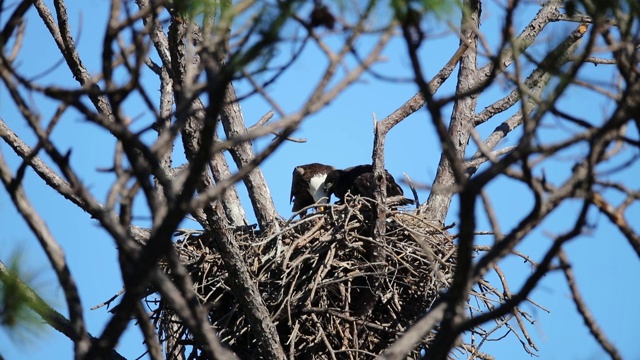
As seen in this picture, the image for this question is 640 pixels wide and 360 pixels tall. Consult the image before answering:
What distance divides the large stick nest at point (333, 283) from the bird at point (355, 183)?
1.31 ft

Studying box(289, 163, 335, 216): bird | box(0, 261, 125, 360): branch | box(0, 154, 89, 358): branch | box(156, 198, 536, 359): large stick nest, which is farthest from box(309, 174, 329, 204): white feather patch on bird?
box(0, 154, 89, 358): branch

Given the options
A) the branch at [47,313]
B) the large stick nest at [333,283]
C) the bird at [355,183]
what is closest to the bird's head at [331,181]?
the bird at [355,183]

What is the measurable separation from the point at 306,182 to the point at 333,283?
2.58 metres

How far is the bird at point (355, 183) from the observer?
7.08 metres

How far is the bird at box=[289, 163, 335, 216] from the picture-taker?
27.9 feet

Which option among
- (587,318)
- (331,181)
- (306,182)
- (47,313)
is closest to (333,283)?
(331,181)

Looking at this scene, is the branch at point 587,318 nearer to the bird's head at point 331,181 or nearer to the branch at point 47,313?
the branch at point 47,313

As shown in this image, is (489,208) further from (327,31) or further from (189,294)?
(189,294)

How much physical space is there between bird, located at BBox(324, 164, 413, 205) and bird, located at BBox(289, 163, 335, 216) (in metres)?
0.27

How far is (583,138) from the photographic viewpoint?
2801 millimetres

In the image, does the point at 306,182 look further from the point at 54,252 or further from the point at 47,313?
the point at 54,252

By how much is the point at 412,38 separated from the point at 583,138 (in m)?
0.59

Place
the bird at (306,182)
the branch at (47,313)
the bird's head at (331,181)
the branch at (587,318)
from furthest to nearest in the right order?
1. the bird at (306,182)
2. the bird's head at (331,181)
3. the branch at (47,313)
4. the branch at (587,318)

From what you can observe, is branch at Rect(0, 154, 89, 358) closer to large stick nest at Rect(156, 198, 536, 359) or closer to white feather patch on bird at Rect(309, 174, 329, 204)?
large stick nest at Rect(156, 198, 536, 359)
